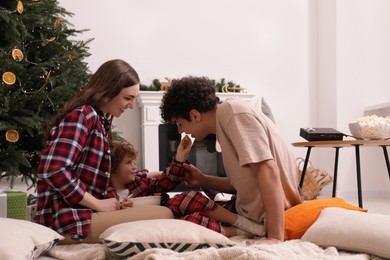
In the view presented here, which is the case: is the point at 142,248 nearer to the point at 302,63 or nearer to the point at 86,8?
the point at 86,8

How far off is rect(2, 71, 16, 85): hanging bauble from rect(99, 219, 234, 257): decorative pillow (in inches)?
60.3

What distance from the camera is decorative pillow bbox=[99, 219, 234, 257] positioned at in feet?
4.56

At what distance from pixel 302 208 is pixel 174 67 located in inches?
140

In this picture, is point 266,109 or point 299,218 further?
point 266,109

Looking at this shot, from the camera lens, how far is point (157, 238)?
143cm

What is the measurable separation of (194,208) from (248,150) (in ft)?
1.01

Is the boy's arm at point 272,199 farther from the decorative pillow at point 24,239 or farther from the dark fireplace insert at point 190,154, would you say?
the dark fireplace insert at point 190,154

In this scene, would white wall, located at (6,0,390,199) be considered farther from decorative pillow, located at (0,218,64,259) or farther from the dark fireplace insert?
decorative pillow, located at (0,218,64,259)

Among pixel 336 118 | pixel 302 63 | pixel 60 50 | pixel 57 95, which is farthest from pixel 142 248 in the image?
pixel 302 63

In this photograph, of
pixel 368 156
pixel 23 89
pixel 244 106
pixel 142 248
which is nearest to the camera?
pixel 142 248

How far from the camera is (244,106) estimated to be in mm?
1739

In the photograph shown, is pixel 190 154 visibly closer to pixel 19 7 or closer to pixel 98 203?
pixel 19 7

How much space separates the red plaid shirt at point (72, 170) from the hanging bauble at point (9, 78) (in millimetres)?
1110

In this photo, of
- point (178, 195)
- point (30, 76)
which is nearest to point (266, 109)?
point (30, 76)
